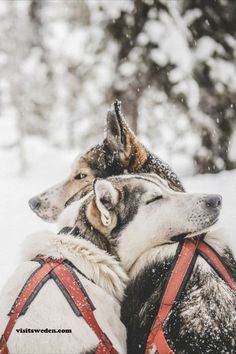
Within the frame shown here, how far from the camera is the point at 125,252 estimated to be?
10.2 ft

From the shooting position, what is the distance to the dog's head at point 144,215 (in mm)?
3004

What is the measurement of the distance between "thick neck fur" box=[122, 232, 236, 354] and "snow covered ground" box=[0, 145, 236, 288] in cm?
66

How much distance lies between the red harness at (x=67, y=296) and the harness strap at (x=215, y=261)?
75 centimetres

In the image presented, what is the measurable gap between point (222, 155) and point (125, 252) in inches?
346

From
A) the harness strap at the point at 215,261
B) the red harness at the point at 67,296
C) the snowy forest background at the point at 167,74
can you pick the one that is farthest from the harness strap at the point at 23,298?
the snowy forest background at the point at 167,74

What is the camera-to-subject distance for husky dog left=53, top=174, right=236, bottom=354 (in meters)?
2.63

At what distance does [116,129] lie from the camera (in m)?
3.91

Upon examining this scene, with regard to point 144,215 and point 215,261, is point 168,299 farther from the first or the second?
point 144,215

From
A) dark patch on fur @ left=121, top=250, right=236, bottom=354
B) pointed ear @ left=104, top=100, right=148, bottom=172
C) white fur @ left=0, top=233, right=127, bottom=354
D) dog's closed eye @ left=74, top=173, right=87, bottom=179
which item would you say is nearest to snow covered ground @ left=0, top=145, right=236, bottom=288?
white fur @ left=0, top=233, right=127, bottom=354

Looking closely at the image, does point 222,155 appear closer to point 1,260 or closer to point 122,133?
point 1,260

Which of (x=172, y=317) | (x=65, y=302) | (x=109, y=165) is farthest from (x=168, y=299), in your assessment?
(x=109, y=165)

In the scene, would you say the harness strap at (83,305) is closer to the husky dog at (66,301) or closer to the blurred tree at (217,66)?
the husky dog at (66,301)

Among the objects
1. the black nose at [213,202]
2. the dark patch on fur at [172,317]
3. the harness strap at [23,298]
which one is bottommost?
the dark patch on fur at [172,317]

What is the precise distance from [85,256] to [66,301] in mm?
414
